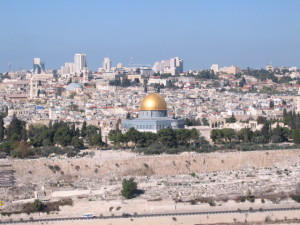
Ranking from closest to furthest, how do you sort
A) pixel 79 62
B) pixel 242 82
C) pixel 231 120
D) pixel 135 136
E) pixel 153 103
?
pixel 135 136 → pixel 153 103 → pixel 231 120 → pixel 242 82 → pixel 79 62

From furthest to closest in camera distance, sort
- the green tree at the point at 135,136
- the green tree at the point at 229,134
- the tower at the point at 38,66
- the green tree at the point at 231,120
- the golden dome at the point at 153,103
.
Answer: the tower at the point at 38,66
the green tree at the point at 231,120
the golden dome at the point at 153,103
the green tree at the point at 229,134
the green tree at the point at 135,136

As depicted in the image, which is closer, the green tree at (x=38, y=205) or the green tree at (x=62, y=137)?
the green tree at (x=38, y=205)

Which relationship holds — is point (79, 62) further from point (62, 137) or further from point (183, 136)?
point (183, 136)

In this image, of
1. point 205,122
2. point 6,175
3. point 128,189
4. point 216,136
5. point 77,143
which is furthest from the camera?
point 205,122

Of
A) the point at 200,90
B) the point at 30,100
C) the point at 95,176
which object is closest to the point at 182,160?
the point at 95,176

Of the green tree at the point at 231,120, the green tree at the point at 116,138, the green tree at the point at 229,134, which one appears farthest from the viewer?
the green tree at the point at 231,120

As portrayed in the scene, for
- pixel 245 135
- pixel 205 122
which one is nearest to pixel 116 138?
pixel 245 135

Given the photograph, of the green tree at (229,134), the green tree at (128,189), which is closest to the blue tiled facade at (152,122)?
the green tree at (229,134)

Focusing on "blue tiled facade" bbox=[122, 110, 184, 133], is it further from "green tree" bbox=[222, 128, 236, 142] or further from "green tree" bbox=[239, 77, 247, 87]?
"green tree" bbox=[239, 77, 247, 87]

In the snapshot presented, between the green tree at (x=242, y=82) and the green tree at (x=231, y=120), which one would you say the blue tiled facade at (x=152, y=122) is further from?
the green tree at (x=242, y=82)

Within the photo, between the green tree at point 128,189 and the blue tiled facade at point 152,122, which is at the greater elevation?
the blue tiled facade at point 152,122

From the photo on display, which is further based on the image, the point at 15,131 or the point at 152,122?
the point at 152,122

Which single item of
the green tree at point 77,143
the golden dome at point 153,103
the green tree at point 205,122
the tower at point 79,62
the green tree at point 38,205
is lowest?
the green tree at point 38,205
